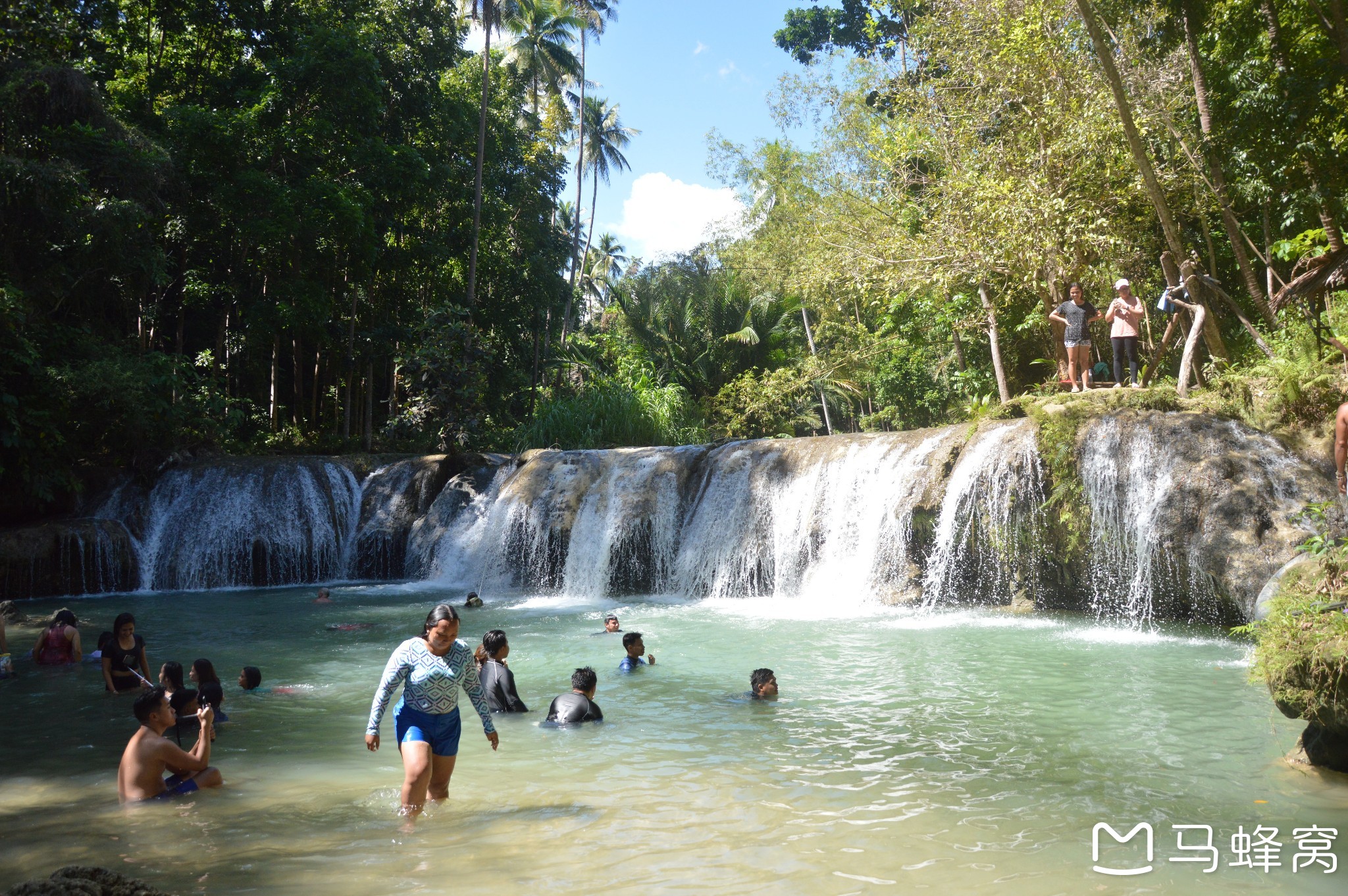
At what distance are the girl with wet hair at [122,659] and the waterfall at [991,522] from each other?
Answer: 9.25m

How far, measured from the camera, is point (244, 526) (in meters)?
17.4

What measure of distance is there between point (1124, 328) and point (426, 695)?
1137 cm

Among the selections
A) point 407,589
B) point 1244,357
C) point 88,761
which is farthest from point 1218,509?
point 407,589

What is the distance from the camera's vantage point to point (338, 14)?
76.9 feet

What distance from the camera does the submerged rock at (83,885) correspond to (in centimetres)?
308

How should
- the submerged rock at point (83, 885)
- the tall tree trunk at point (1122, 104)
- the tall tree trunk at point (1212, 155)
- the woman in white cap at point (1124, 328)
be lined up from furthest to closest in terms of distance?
the tall tree trunk at point (1212, 155), the woman in white cap at point (1124, 328), the tall tree trunk at point (1122, 104), the submerged rock at point (83, 885)

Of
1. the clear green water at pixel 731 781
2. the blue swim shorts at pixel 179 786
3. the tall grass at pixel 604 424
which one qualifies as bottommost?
the clear green water at pixel 731 781

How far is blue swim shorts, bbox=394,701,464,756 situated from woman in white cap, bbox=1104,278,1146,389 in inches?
415

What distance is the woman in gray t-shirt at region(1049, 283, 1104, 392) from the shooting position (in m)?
13.5

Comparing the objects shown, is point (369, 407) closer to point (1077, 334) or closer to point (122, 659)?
point (122, 659)

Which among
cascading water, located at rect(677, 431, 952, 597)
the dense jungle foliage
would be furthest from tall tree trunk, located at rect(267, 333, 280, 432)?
cascading water, located at rect(677, 431, 952, 597)

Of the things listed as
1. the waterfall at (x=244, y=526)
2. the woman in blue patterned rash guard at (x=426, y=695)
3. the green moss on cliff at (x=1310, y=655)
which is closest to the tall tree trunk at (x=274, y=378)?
the waterfall at (x=244, y=526)

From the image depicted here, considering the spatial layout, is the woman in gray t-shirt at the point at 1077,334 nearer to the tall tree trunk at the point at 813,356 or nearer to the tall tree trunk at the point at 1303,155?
the tall tree trunk at the point at 1303,155

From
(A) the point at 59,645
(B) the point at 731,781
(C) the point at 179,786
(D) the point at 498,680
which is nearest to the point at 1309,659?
(B) the point at 731,781
